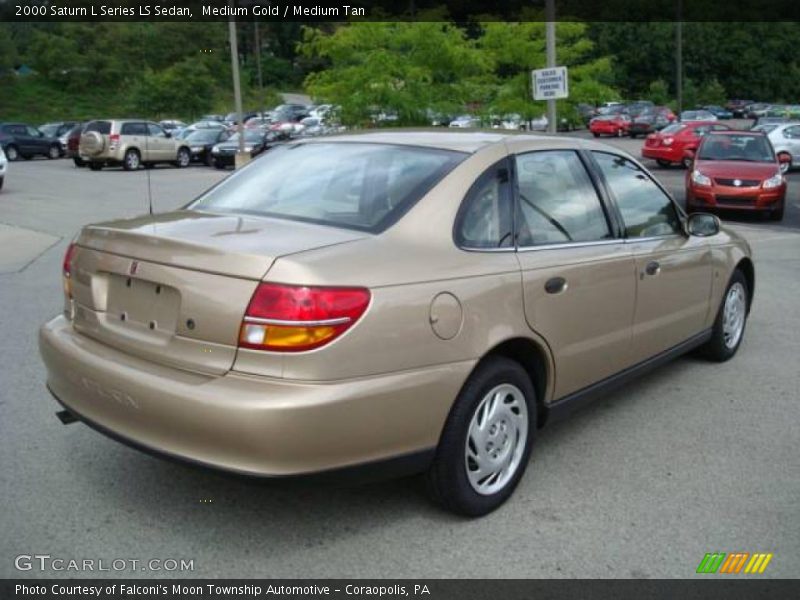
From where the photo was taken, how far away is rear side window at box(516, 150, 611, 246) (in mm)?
3990

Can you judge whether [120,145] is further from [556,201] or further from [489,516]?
[489,516]

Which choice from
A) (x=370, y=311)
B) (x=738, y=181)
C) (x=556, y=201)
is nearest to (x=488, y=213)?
(x=556, y=201)

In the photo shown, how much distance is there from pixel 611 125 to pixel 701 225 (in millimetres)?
Result: 45445

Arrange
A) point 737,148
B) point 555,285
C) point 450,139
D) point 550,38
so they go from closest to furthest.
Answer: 1. point 555,285
2. point 450,139
3. point 550,38
4. point 737,148

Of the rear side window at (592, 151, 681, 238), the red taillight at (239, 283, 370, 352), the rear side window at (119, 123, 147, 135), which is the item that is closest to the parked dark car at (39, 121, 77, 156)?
the rear side window at (119, 123, 147, 135)

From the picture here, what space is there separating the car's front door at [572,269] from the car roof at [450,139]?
0.08m

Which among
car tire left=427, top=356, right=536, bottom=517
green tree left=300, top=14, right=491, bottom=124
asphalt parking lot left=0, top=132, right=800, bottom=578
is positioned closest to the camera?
asphalt parking lot left=0, top=132, right=800, bottom=578

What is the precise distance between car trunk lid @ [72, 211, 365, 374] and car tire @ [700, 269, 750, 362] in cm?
334

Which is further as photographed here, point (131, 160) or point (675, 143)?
point (131, 160)

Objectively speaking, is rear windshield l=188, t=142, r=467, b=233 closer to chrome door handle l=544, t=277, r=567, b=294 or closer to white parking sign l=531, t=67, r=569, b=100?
chrome door handle l=544, t=277, r=567, b=294

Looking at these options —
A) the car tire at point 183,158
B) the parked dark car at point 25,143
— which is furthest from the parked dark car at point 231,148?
the parked dark car at point 25,143

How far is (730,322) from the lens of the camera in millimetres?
5922

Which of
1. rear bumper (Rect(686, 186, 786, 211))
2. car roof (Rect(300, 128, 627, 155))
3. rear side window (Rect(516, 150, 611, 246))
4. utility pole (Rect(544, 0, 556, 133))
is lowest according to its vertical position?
rear bumper (Rect(686, 186, 786, 211))

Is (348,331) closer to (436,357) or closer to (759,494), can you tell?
(436,357)
